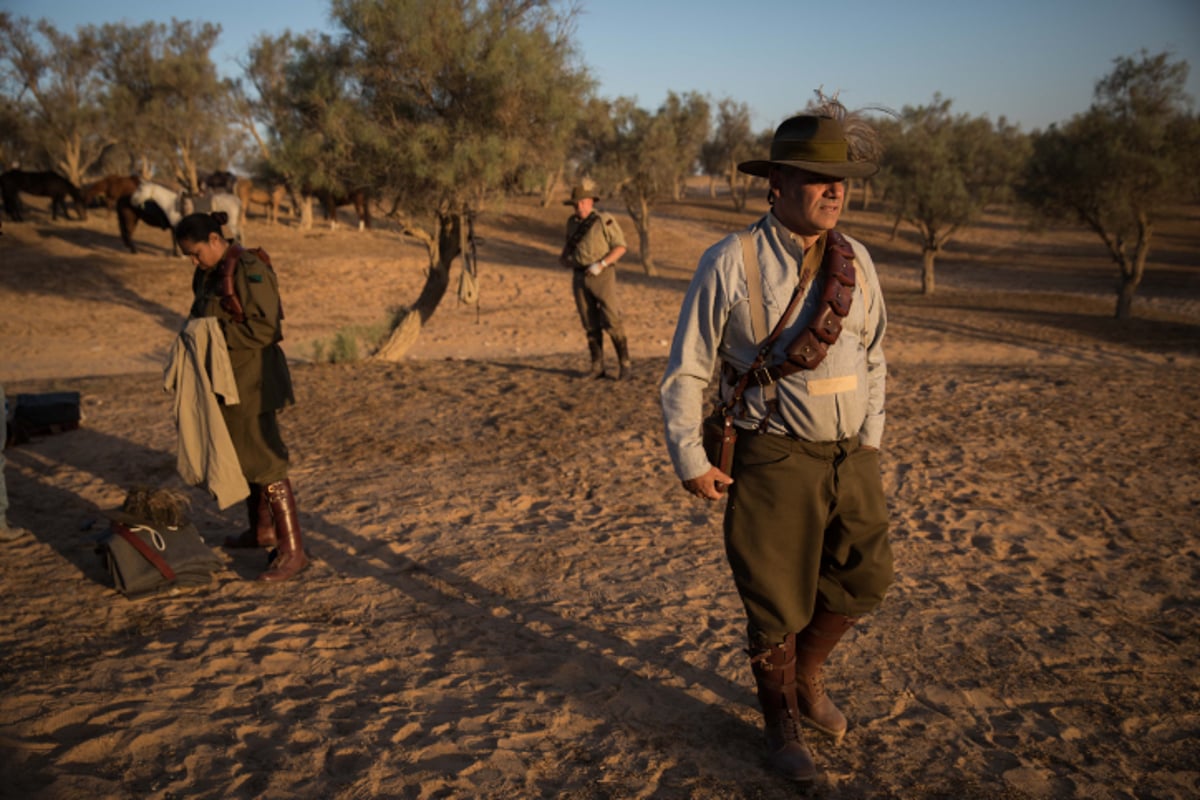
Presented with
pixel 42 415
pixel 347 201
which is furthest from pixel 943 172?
pixel 42 415

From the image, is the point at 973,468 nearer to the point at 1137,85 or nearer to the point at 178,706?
the point at 178,706

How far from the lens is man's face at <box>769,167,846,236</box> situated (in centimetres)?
237

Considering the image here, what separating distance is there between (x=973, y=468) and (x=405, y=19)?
6891 mm

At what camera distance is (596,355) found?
339 inches

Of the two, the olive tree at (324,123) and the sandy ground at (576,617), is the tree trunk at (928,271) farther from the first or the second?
the olive tree at (324,123)

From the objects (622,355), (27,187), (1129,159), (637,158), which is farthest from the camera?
(637,158)

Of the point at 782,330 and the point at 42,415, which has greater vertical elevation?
the point at 782,330

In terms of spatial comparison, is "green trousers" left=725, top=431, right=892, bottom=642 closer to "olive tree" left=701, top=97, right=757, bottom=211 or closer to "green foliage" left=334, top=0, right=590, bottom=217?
"green foliage" left=334, top=0, right=590, bottom=217

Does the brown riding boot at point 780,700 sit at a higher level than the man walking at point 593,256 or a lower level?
lower

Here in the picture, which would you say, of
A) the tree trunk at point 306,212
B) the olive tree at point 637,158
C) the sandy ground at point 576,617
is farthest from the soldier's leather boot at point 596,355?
the tree trunk at point 306,212

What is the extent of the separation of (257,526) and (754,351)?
3.33 metres

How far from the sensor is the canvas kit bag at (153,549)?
3953 mm

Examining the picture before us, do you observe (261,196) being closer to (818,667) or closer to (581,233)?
(581,233)

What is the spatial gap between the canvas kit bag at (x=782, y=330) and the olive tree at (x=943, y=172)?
20.6 meters
